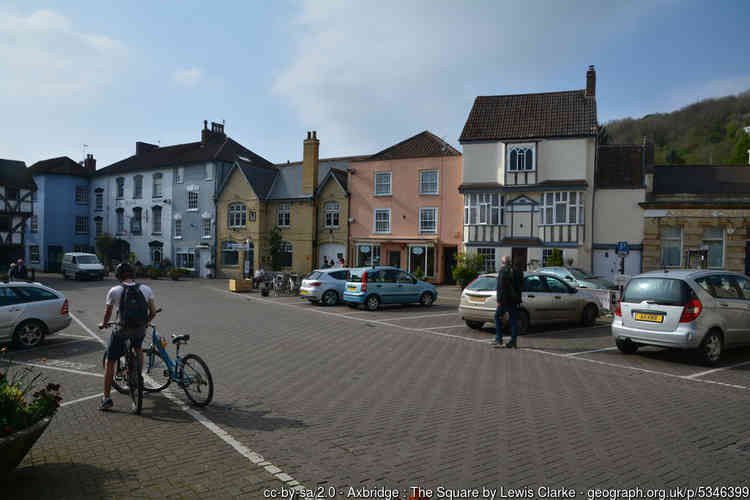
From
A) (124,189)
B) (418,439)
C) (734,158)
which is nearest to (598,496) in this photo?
(418,439)

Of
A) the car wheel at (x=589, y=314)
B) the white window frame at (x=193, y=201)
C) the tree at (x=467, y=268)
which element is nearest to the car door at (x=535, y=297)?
the car wheel at (x=589, y=314)

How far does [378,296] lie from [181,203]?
103ft

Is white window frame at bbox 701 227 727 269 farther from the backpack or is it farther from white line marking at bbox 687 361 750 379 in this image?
the backpack

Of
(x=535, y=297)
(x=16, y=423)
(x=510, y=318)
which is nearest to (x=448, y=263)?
(x=535, y=297)

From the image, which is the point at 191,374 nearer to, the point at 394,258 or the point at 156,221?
the point at 394,258

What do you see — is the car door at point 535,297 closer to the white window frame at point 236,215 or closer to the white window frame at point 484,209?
the white window frame at point 484,209

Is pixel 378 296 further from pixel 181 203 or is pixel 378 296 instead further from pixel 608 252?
pixel 181 203

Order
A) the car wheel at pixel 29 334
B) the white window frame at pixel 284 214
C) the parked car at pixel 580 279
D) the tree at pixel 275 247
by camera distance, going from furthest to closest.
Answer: the white window frame at pixel 284 214 < the tree at pixel 275 247 < the parked car at pixel 580 279 < the car wheel at pixel 29 334

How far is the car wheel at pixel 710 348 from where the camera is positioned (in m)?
9.54

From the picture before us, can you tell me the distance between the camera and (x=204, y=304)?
2098cm

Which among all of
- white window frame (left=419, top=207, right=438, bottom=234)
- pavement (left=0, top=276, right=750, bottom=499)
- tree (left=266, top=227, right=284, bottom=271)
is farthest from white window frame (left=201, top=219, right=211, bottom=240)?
pavement (left=0, top=276, right=750, bottom=499)

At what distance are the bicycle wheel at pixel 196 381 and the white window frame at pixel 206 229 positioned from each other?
37.9m

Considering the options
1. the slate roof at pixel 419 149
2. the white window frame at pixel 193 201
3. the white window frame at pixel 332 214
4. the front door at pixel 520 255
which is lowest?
the front door at pixel 520 255

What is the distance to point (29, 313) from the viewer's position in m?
11.3
